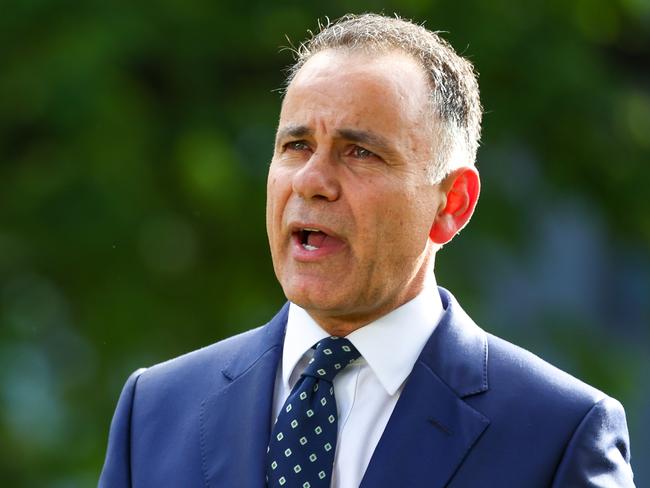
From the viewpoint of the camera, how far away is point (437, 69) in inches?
139

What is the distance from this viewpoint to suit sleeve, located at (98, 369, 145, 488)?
3584 millimetres

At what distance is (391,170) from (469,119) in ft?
1.11

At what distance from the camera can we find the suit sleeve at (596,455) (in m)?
3.21

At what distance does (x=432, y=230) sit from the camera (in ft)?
11.7

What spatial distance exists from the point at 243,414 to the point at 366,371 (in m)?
0.32

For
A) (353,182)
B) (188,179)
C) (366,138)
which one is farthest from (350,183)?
(188,179)

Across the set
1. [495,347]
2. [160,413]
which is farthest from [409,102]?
[160,413]

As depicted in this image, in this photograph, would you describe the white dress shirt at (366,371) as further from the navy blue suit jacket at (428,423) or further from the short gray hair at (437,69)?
the short gray hair at (437,69)

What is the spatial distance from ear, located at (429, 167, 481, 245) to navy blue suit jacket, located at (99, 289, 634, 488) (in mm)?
194

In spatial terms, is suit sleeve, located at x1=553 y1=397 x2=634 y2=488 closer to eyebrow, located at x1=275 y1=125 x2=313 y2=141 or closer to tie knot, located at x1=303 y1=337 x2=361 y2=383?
tie knot, located at x1=303 y1=337 x2=361 y2=383

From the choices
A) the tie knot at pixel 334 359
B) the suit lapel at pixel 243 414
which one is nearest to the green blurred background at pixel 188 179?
the suit lapel at pixel 243 414

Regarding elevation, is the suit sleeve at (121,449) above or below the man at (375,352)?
below

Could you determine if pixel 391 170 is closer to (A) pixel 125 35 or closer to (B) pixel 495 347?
(B) pixel 495 347

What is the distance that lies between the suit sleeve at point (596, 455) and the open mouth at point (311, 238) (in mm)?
738
